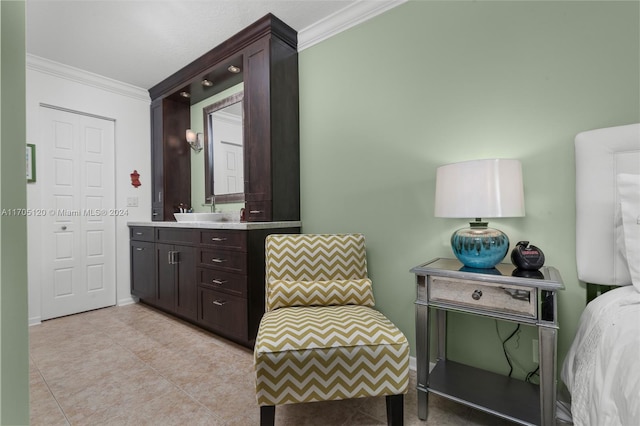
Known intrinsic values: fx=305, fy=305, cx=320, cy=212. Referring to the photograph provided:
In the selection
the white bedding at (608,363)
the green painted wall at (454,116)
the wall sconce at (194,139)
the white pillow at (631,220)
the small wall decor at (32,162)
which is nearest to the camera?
the white bedding at (608,363)

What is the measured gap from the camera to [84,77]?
3150mm

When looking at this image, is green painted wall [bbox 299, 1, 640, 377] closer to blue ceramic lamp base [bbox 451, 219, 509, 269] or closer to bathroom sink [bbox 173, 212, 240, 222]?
blue ceramic lamp base [bbox 451, 219, 509, 269]

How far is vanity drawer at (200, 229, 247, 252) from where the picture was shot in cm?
218

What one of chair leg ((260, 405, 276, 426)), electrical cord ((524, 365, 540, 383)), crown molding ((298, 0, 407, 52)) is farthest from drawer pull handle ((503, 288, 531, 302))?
crown molding ((298, 0, 407, 52))

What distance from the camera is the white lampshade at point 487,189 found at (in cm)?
138

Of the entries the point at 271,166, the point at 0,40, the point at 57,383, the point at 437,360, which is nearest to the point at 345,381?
the point at 437,360

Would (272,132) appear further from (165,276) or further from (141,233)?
(141,233)

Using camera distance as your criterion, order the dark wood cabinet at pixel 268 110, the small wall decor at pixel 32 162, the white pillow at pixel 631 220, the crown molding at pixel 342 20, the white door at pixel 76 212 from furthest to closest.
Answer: the white door at pixel 76 212
the small wall decor at pixel 32 162
the dark wood cabinet at pixel 268 110
the crown molding at pixel 342 20
the white pillow at pixel 631 220

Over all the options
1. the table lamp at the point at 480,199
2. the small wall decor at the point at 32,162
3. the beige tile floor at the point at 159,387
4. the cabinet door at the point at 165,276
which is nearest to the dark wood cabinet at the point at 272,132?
the cabinet door at the point at 165,276

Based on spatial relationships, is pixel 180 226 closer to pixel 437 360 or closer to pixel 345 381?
pixel 345 381

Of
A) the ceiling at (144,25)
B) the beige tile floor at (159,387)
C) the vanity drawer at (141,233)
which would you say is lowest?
the beige tile floor at (159,387)

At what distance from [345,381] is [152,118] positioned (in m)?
3.65

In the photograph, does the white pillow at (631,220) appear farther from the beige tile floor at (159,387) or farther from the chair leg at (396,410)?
the chair leg at (396,410)

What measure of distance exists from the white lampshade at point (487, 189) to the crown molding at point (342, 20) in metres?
1.32
